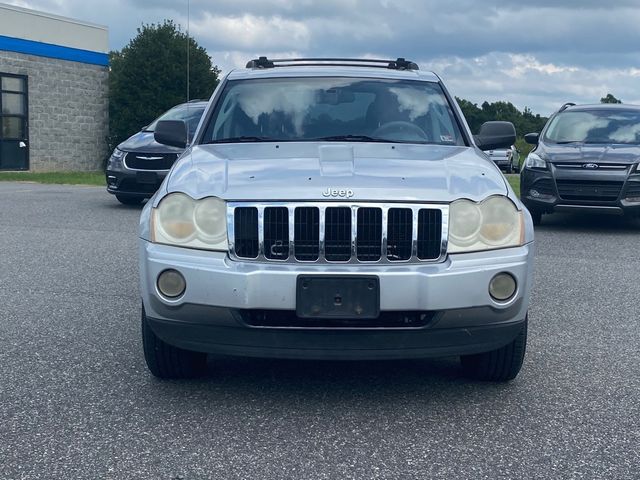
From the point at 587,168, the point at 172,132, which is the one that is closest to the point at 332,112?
the point at 172,132

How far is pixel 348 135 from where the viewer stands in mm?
5297

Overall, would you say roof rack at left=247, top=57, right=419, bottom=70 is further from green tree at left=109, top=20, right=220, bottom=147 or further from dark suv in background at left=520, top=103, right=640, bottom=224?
green tree at left=109, top=20, right=220, bottom=147

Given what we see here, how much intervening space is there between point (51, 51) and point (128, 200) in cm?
1928

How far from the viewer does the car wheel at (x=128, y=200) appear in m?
14.0

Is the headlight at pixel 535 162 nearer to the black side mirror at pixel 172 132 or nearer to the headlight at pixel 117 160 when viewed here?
the headlight at pixel 117 160

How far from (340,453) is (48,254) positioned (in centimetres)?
622

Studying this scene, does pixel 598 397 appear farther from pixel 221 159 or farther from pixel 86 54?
pixel 86 54

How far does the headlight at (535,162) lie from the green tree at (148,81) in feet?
82.1

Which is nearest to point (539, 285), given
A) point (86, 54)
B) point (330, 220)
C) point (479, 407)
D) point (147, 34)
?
point (479, 407)

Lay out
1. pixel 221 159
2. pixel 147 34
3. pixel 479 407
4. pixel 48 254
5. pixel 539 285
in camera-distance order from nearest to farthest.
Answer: pixel 479 407 < pixel 221 159 < pixel 539 285 < pixel 48 254 < pixel 147 34

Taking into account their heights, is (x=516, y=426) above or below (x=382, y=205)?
below

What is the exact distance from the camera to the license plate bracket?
3816 mm

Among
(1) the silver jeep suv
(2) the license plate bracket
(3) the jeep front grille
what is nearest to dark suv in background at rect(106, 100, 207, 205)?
(1) the silver jeep suv

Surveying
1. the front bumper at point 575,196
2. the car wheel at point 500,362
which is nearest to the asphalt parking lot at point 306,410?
the car wheel at point 500,362
